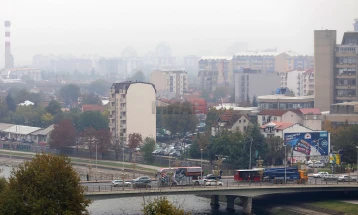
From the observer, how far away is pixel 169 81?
53.2m

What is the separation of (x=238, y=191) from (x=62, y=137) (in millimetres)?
12284

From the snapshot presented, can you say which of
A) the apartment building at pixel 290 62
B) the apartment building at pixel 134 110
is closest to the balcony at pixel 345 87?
the apartment building at pixel 134 110

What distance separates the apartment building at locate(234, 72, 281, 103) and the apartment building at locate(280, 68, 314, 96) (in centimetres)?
46

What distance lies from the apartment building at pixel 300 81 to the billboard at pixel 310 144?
57.6ft

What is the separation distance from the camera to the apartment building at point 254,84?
47.6 m

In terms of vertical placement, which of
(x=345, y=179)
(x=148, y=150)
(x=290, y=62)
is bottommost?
(x=345, y=179)

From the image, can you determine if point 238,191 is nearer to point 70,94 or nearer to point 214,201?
point 214,201

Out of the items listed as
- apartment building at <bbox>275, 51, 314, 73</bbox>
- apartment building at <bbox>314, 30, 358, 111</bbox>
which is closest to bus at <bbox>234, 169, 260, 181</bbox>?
apartment building at <bbox>314, 30, 358, 111</bbox>

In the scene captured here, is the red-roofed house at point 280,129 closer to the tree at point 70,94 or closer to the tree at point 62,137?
the tree at point 62,137

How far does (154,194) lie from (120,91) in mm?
11977

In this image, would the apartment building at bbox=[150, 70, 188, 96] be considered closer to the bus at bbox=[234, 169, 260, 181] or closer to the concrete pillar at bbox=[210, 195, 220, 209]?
the concrete pillar at bbox=[210, 195, 220, 209]

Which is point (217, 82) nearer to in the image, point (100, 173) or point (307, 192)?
point (100, 173)

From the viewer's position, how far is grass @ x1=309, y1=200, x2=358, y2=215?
17.7 metres

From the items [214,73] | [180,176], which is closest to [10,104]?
[180,176]
